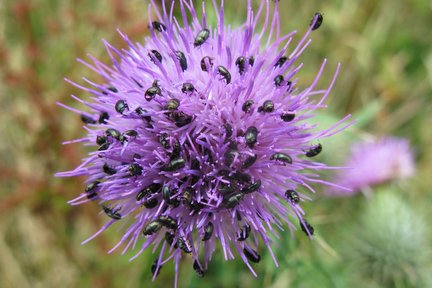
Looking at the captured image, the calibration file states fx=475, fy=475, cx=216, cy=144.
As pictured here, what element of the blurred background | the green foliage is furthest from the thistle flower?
the green foliage

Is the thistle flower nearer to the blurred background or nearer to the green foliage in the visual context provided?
the blurred background

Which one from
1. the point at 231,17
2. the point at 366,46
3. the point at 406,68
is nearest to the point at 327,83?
the point at 366,46

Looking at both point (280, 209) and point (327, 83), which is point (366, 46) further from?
point (280, 209)

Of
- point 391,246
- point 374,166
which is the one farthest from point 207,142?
point 374,166

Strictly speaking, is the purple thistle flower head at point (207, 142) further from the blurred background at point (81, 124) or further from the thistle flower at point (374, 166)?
the thistle flower at point (374, 166)

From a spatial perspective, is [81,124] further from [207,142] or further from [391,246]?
[391,246]

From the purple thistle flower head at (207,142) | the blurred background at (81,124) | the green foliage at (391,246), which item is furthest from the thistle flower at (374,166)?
the purple thistle flower head at (207,142)
